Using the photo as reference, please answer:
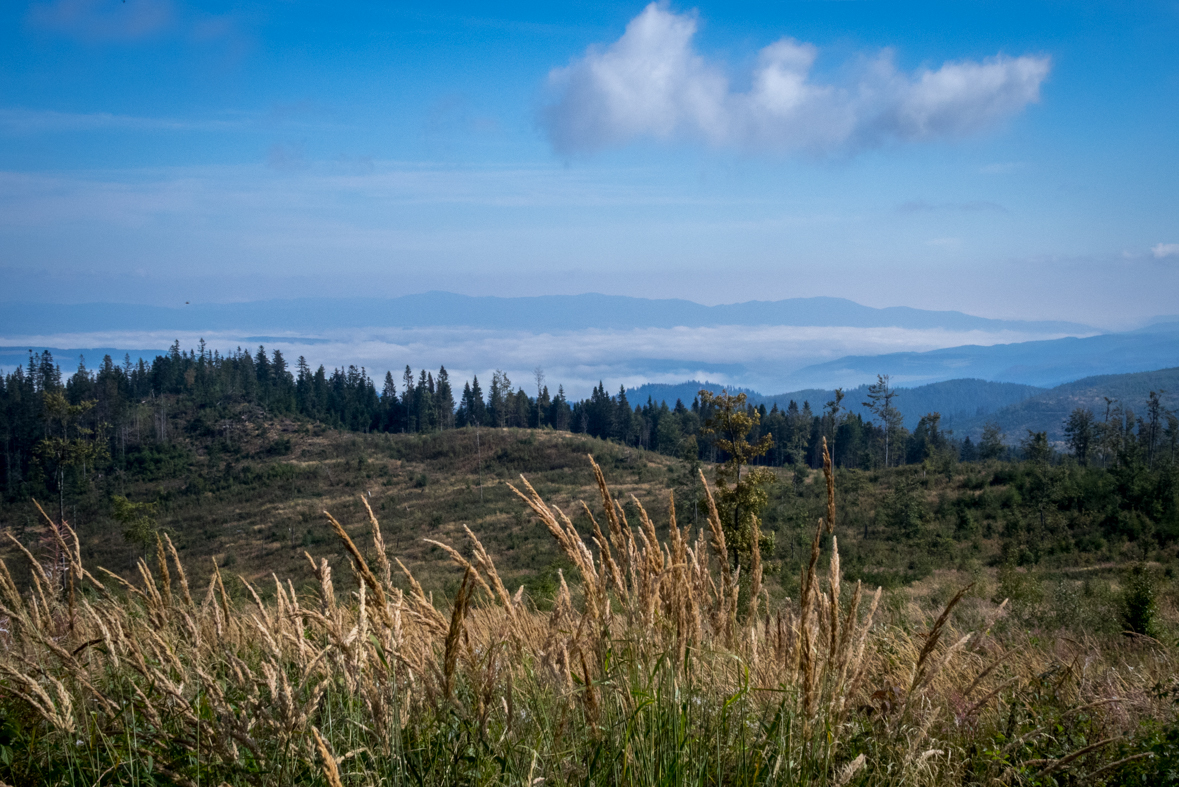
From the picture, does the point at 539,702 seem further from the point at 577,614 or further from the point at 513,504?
the point at 513,504

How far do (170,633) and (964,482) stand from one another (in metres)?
50.3

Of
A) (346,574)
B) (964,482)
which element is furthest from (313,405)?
(964,482)

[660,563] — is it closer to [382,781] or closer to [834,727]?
[834,727]

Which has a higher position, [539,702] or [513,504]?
[539,702]

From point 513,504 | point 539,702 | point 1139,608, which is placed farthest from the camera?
point 513,504

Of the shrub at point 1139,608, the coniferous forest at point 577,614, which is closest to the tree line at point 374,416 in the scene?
the coniferous forest at point 577,614

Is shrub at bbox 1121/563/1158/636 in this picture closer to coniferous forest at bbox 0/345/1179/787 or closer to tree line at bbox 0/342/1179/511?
coniferous forest at bbox 0/345/1179/787

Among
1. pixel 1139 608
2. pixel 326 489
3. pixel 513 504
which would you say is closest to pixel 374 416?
pixel 326 489

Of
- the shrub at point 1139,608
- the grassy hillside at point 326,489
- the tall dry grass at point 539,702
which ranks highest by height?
the tall dry grass at point 539,702

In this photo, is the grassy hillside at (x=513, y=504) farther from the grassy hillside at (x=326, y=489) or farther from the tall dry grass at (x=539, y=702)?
the tall dry grass at (x=539, y=702)

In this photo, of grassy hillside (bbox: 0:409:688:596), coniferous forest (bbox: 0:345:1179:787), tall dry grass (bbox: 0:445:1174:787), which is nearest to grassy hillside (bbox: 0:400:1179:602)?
grassy hillside (bbox: 0:409:688:596)

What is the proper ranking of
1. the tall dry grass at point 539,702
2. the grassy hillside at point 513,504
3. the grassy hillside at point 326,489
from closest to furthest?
the tall dry grass at point 539,702, the grassy hillside at point 513,504, the grassy hillside at point 326,489

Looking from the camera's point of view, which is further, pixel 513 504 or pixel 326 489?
pixel 326 489

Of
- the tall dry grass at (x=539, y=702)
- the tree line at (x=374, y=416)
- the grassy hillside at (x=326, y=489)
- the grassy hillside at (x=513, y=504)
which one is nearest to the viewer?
the tall dry grass at (x=539, y=702)
